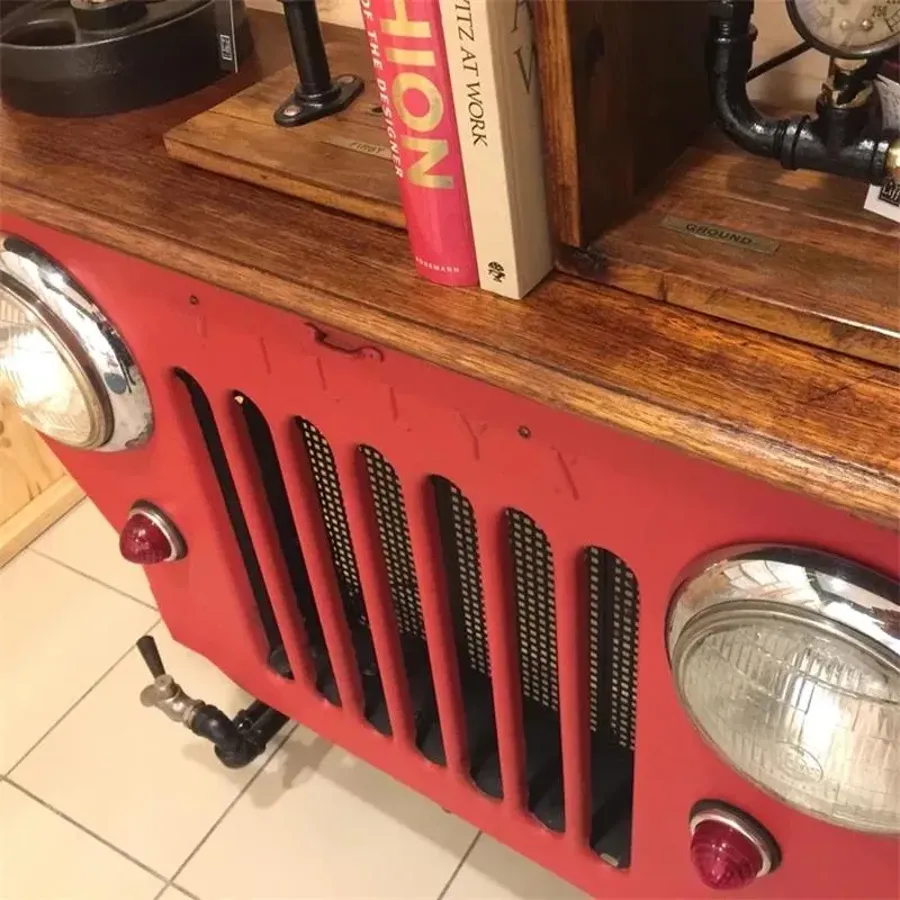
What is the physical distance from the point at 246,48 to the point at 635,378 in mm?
587

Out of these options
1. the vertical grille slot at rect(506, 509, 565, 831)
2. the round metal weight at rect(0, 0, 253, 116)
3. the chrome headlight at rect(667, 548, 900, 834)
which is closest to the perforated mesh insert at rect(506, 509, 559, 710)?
the vertical grille slot at rect(506, 509, 565, 831)

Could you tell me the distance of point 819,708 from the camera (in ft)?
1.97

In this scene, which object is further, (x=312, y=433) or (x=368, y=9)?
(x=312, y=433)

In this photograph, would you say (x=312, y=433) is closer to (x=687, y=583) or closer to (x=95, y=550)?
(x=687, y=583)

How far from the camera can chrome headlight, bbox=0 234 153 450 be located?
34.5 inches

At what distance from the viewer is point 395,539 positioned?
100 cm

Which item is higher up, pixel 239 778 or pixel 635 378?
pixel 635 378

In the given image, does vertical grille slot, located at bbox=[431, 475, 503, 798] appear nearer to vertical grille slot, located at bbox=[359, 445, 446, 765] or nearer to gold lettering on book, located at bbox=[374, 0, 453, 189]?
vertical grille slot, located at bbox=[359, 445, 446, 765]

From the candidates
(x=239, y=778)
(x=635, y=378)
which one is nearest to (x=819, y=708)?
(x=635, y=378)

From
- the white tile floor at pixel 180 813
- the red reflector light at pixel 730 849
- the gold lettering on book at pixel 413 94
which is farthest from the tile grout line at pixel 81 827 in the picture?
the gold lettering on book at pixel 413 94

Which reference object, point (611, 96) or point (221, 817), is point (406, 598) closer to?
point (221, 817)

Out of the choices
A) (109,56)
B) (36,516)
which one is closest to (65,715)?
(36,516)

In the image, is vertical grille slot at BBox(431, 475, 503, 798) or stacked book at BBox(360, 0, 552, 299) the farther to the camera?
vertical grille slot at BBox(431, 475, 503, 798)

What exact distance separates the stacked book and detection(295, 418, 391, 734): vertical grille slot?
36 centimetres
